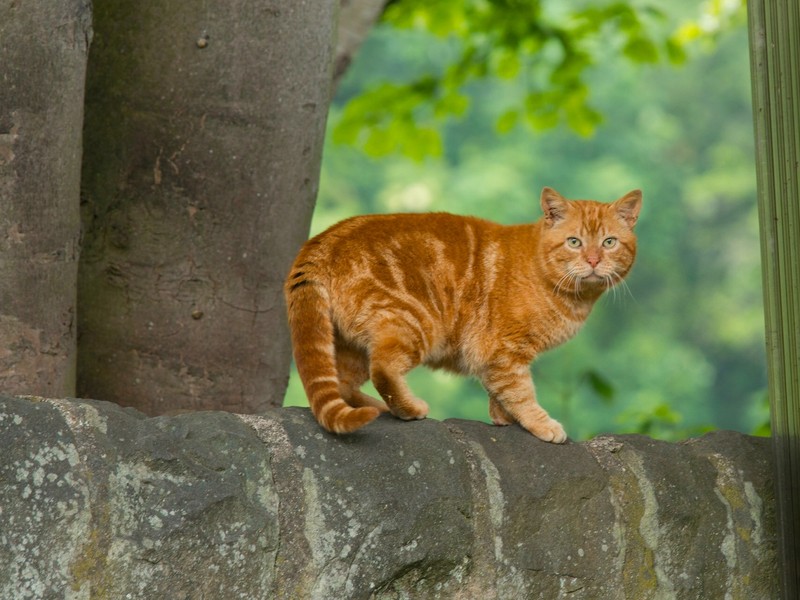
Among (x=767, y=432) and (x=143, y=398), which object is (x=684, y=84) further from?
(x=143, y=398)

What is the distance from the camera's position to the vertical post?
2664mm

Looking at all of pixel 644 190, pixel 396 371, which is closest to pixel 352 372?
pixel 396 371

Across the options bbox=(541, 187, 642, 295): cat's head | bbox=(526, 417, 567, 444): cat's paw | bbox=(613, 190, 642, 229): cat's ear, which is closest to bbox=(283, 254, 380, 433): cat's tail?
bbox=(526, 417, 567, 444): cat's paw

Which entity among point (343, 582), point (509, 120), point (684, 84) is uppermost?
point (684, 84)

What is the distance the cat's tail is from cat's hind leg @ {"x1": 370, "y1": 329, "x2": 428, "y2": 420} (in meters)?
0.11

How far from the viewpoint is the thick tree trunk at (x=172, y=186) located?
9.59 ft

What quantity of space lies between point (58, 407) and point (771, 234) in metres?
1.76

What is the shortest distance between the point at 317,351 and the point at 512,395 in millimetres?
664

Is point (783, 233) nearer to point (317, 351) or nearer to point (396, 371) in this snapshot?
point (396, 371)

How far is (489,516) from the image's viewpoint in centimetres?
243

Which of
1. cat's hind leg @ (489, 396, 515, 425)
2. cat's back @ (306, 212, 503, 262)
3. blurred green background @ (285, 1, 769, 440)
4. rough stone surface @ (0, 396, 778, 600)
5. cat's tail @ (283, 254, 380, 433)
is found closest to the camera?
rough stone surface @ (0, 396, 778, 600)

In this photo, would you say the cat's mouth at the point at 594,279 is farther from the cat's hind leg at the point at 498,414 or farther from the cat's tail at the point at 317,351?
the cat's tail at the point at 317,351

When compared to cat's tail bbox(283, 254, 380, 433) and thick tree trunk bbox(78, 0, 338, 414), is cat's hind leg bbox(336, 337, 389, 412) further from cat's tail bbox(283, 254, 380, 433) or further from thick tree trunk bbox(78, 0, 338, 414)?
thick tree trunk bbox(78, 0, 338, 414)

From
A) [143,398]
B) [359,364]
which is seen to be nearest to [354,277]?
[359,364]
